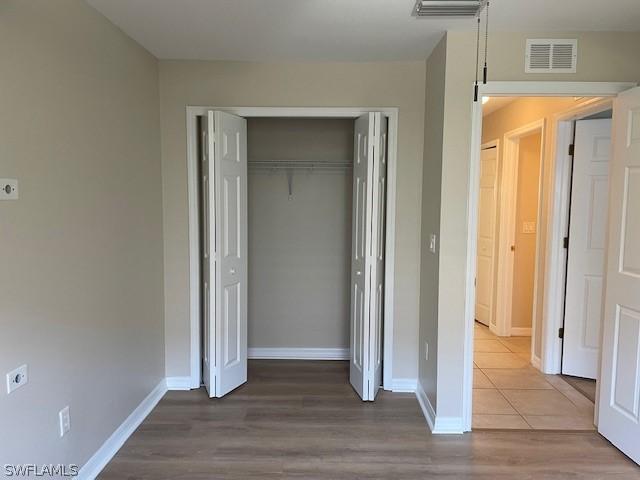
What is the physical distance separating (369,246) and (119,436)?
203 centimetres

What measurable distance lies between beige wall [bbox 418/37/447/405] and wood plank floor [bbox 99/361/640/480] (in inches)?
14.3

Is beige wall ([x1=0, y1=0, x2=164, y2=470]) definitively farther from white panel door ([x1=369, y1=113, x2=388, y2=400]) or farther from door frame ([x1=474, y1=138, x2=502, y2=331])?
door frame ([x1=474, y1=138, x2=502, y2=331])

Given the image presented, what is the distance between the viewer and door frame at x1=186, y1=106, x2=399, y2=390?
333cm

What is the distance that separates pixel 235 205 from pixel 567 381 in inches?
123

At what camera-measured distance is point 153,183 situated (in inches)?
125

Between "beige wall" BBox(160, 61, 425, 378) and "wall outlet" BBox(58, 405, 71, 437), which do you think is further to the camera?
"beige wall" BBox(160, 61, 425, 378)

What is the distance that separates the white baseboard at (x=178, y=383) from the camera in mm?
3471

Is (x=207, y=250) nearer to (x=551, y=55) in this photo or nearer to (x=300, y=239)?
(x=300, y=239)

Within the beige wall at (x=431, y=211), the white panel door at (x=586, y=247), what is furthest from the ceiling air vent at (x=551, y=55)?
the white panel door at (x=586, y=247)

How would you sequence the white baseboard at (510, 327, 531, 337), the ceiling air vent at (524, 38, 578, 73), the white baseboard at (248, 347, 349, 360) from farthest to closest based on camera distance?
the white baseboard at (510, 327, 531, 337) < the white baseboard at (248, 347, 349, 360) < the ceiling air vent at (524, 38, 578, 73)

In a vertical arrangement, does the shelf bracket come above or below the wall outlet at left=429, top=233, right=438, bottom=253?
above

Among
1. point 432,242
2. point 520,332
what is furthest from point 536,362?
point 432,242

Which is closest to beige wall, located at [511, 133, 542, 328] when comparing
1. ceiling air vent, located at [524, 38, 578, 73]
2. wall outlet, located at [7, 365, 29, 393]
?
ceiling air vent, located at [524, 38, 578, 73]

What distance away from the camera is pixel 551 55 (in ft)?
8.77
